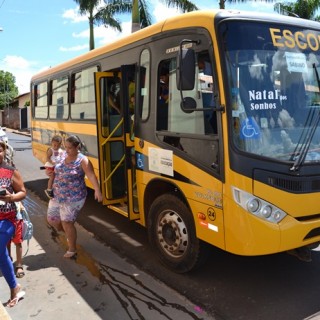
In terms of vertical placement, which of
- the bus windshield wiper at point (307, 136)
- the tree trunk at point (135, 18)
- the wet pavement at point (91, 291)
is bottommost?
the wet pavement at point (91, 291)

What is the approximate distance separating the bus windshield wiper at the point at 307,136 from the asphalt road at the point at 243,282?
52.8 inches

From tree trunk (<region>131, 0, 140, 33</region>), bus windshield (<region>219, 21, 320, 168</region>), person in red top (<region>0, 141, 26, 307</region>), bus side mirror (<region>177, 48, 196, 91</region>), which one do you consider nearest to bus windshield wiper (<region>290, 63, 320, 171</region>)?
bus windshield (<region>219, 21, 320, 168</region>)

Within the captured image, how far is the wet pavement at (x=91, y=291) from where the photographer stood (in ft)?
12.4

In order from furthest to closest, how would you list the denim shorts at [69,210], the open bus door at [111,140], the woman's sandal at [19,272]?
1. the open bus door at [111,140]
2. the denim shorts at [69,210]
3. the woman's sandal at [19,272]

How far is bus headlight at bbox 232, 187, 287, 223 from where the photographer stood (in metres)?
3.57

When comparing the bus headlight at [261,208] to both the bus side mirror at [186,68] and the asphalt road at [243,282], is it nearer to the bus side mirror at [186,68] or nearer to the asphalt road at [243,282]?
the asphalt road at [243,282]

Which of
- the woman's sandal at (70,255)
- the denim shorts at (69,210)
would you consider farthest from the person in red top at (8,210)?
the woman's sandal at (70,255)

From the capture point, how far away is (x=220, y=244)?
386 centimetres

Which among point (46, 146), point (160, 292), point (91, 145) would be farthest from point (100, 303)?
point (46, 146)

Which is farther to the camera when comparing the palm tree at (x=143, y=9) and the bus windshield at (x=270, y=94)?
the palm tree at (x=143, y=9)

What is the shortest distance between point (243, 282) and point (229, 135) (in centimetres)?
172

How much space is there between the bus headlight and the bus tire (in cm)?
86

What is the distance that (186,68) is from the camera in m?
→ 3.80

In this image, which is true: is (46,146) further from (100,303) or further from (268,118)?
(268,118)
